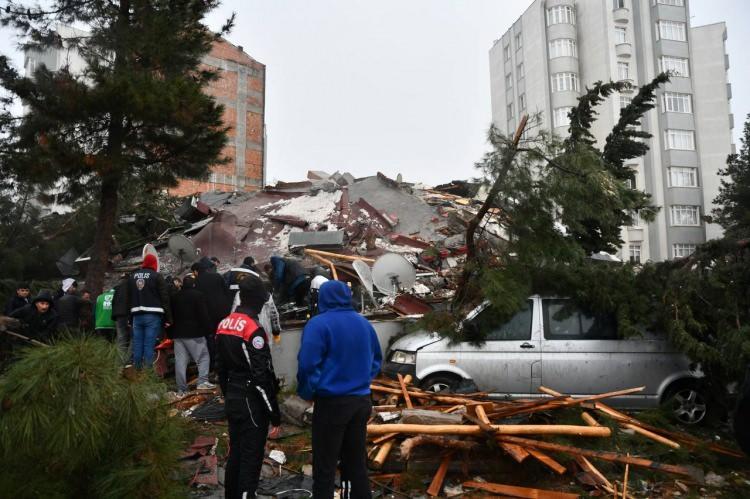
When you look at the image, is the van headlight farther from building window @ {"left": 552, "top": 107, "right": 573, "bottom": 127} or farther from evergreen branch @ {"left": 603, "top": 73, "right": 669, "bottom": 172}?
building window @ {"left": 552, "top": 107, "right": 573, "bottom": 127}

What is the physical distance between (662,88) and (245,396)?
4337 cm

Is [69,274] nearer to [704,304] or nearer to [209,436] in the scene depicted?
[209,436]

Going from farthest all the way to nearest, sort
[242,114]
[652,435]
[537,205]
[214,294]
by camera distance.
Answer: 1. [242,114]
2. [537,205]
3. [214,294]
4. [652,435]

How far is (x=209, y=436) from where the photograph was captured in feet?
19.8

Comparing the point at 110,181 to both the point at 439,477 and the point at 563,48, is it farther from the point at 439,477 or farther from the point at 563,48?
the point at 563,48

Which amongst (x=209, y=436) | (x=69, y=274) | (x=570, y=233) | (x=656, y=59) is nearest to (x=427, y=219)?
(x=570, y=233)

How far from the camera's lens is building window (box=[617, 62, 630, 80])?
40281 mm

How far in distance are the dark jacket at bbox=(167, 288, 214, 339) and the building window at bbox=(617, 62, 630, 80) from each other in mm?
39411

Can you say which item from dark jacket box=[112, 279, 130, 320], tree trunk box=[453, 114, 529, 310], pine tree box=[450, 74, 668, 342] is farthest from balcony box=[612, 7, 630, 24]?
dark jacket box=[112, 279, 130, 320]

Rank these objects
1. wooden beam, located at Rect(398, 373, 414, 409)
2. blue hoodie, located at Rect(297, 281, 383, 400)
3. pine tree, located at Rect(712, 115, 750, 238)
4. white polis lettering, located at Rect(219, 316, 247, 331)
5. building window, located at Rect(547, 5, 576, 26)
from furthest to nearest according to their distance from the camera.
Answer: building window, located at Rect(547, 5, 576, 26)
pine tree, located at Rect(712, 115, 750, 238)
wooden beam, located at Rect(398, 373, 414, 409)
white polis lettering, located at Rect(219, 316, 247, 331)
blue hoodie, located at Rect(297, 281, 383, 400)

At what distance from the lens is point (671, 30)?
133 ft

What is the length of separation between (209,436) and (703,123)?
44.5 meters

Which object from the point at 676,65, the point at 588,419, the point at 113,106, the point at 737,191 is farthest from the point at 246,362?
the point at 676,65

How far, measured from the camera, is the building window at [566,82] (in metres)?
41.4
